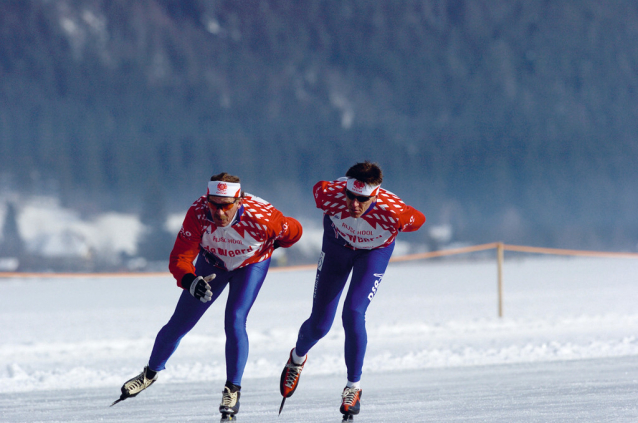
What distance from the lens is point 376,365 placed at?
629 cm

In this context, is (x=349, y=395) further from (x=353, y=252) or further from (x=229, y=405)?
(x=353, y=252)

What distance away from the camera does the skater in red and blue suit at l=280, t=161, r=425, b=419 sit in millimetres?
3836

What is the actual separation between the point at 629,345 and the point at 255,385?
383 cm

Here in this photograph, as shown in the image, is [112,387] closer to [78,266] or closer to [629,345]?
[629,345]

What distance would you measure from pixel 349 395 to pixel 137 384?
134 centimetres

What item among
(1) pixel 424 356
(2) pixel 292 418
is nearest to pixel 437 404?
(2) pixel 292 418

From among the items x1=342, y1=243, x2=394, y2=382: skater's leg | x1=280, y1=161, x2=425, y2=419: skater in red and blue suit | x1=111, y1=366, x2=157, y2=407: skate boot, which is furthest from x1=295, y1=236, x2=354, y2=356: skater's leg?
x1=111, y1=366, x2=157, y2=407: skate boot

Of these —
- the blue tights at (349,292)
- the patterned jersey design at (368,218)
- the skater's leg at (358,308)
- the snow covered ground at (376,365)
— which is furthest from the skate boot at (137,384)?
the patterned jersey design at (368,218)

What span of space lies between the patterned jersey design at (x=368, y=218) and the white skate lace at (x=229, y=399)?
1.12 metres

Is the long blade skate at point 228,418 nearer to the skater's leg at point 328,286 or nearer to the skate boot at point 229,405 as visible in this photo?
the skate boot at point 229,405

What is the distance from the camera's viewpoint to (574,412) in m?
3.80

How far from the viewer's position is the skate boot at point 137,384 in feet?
13.6

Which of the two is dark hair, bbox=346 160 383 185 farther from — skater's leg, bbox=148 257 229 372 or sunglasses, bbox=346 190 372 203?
skater's leg, bbox=148 257 229 372

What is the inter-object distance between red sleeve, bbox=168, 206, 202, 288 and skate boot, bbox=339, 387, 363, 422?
44.8 inches
